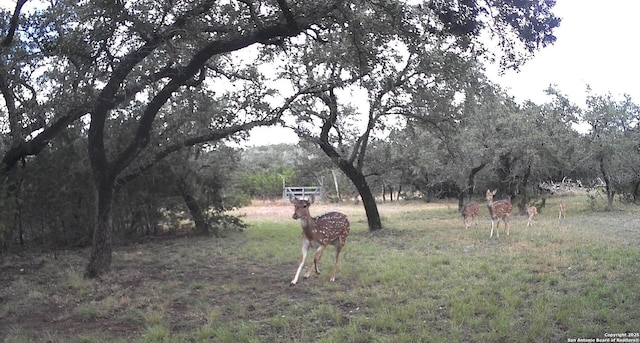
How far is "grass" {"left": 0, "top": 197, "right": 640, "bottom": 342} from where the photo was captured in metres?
5.56

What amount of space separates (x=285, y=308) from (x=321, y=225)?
2061mm

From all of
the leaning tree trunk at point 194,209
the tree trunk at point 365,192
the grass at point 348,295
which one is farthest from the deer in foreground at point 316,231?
the leaning tree trunk at point 194,209

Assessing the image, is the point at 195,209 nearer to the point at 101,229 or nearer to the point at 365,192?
the point at 365,192

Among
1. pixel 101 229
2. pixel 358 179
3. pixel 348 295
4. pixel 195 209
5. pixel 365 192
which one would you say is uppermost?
pixel 358 179

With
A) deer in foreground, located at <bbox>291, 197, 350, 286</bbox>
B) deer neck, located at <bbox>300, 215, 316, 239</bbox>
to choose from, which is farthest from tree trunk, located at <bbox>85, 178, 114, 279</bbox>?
deer neck, located at <bbox>300, 215, 316, 239</bbox>

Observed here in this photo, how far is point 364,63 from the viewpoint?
8.05 metres

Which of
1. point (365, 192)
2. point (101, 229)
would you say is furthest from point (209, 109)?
point (365, 192)

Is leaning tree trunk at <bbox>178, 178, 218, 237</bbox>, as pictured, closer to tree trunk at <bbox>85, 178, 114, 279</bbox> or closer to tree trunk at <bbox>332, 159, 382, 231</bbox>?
tree trunk at <bbox>332, 159, 382, 231</bbox>

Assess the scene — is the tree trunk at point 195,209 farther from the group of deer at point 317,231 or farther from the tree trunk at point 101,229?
the group of deer at point 317,231

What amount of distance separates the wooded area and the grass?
151 cm

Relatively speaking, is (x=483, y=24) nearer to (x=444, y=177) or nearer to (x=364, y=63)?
(x=364, y=63)

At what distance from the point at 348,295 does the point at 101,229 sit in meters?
5.10

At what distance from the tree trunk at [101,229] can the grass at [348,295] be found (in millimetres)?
288

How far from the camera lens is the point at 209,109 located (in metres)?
12.0
